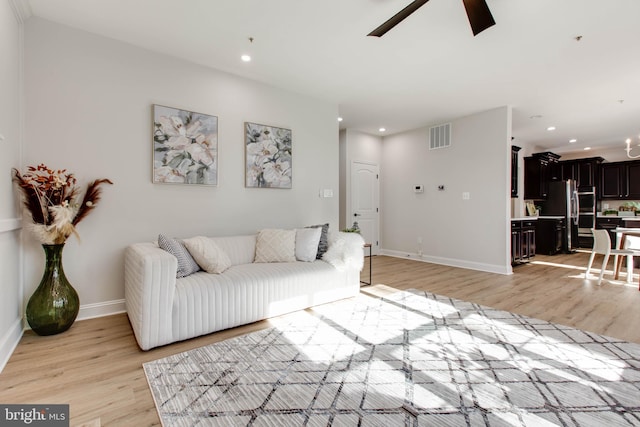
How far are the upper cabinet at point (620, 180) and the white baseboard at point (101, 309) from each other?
35.0 feet

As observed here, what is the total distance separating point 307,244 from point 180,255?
1388 mm

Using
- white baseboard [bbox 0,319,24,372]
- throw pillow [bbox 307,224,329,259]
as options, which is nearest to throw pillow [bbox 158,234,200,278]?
white baseboard [bbox 0,319,24,372]

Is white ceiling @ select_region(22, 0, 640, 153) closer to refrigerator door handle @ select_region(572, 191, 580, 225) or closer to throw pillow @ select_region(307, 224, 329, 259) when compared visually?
throw pillow @ select_region(307, 224, 329, 259)

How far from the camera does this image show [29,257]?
104 inches

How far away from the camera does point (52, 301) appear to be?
2.46 metres

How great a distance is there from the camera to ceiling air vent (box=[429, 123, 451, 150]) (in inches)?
224

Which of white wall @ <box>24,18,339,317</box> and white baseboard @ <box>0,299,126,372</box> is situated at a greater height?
white wall @ <box>24,18,339,317</box>

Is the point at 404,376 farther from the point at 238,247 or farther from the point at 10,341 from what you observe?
the point at 10,341

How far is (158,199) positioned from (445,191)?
4867 millimetres

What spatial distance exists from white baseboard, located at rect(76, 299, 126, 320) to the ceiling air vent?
5.63 meters

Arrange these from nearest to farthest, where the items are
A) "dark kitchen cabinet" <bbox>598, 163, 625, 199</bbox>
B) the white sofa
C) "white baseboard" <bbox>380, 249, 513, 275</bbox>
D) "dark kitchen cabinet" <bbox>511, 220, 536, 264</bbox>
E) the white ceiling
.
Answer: the white sofa
the white ceiling
"white baseboard" <bbox>380, 249, 513, 275</bbox>
"dark kitchen cabinet" <bbox>511, 220, 536, 264</bbox>
"dark kitchen cabinet" <bbox>598, 163, 625, 199</bbox>

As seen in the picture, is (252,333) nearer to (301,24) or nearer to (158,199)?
(158,199)

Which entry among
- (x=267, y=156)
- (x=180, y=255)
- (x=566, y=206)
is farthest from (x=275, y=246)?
(x=566, y=206)

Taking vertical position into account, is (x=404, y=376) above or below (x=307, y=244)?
below
